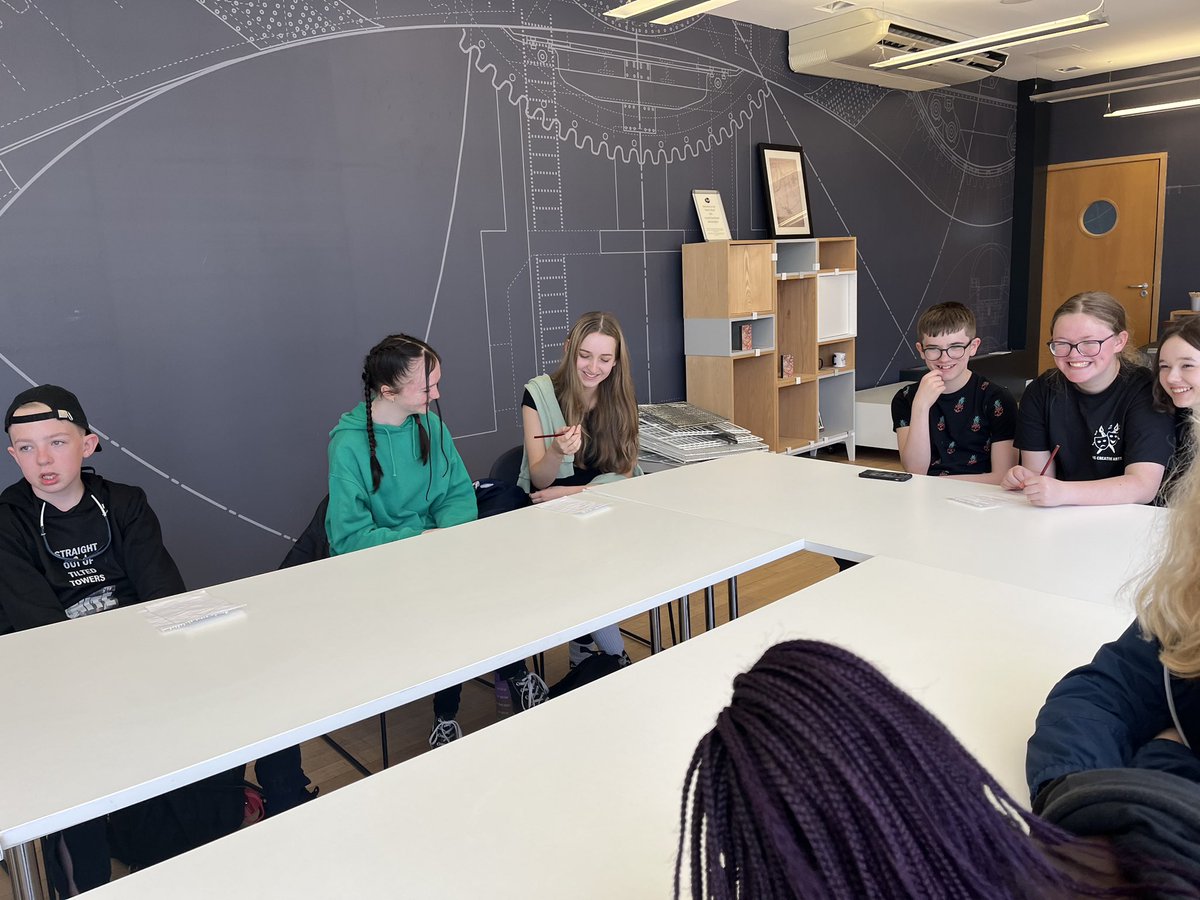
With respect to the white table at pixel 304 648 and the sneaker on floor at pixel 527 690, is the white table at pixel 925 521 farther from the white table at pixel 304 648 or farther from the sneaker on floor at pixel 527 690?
the sneaker on floor at pixel 527 690

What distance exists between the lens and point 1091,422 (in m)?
2.28

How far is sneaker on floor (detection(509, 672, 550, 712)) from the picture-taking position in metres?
2.44

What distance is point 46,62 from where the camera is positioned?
2873 mm

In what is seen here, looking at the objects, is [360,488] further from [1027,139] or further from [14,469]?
[1027,139]

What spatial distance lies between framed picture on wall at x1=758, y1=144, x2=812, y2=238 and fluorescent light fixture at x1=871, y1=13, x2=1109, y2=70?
706 mm

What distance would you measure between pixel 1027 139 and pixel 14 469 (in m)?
7.90

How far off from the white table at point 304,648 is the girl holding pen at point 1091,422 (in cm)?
79

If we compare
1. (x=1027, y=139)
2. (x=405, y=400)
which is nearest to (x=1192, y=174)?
(x=1027, y=139)

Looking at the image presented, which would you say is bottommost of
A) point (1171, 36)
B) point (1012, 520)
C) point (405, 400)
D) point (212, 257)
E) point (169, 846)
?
point (169, 846)

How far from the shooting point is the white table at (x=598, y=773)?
2.92ft

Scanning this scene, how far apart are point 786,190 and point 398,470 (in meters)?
3.83

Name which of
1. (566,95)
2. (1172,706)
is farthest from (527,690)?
(566,95)

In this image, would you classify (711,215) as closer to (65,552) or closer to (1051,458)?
(1051,458)

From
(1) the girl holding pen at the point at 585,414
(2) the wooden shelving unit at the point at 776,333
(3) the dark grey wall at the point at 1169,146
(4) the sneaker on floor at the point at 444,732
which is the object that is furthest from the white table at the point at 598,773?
(3) the dark grey wall at the point at 1169,146
